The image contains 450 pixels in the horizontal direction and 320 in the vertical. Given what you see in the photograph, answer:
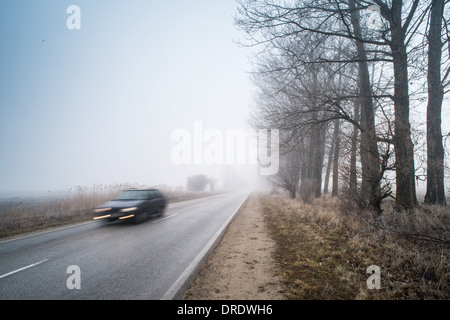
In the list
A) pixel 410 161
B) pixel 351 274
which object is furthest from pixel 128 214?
pixel 410 161

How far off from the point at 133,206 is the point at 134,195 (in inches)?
45.6

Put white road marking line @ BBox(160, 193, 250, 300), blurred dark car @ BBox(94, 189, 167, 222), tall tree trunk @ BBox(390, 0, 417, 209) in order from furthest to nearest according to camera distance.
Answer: blurred dark car @ BBox(94, 189, 167, 222), tall tree trunk @ BBox(390, 0, 417, 209), white road marking line @ BBox(160, 193, 250, 300)

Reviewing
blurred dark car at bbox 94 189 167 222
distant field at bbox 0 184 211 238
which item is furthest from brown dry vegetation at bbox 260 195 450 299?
distant field at bbox 0 184 211 238

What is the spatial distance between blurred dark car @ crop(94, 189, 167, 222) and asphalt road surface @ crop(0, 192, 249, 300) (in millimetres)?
795

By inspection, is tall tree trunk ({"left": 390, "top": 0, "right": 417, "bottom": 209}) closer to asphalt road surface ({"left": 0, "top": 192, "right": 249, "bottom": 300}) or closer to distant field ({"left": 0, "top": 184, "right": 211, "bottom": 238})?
asphalt road surface ({"left": 0, "top": 192, "right": 249, "bottom": 300})

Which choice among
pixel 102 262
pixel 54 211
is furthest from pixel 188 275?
pixel 54 211

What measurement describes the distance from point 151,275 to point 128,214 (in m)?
4.84

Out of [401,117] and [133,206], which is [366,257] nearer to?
[401,117]

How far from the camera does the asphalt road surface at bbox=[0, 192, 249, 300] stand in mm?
3041

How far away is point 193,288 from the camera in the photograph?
10.3 ft

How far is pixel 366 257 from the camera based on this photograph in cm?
391

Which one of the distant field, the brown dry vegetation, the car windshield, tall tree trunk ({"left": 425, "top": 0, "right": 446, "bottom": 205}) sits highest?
tall tree trunk ({"left": 425, "top": 0, "right": 446, "bottom": 205})

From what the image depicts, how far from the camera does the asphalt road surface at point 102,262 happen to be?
3.04 m

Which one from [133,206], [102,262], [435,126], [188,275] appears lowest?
[102,262]
